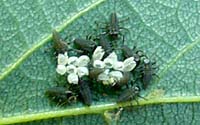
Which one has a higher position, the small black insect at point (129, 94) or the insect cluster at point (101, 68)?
the insect cluster at point (101, 68)

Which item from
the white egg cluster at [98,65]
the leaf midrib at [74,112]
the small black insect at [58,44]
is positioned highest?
the small black insect at [58,44]

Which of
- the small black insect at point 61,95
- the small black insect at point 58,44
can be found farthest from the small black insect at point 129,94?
the small black insect at point 58,44

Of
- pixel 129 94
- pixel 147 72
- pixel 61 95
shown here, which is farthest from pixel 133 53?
pixel 61 95

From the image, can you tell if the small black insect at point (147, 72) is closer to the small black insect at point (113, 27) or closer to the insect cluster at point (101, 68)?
the insect cluster at point (101, 68)

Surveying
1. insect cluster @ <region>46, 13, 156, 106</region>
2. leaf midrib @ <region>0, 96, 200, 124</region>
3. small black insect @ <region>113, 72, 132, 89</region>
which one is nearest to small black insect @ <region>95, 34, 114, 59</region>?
insect cluster @ <region>46, 13, 156, 106</region>

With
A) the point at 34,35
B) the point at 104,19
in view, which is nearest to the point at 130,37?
the point at 104,19

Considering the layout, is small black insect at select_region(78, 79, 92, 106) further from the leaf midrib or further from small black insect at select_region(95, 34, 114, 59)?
small black insect at select_region(95, 34, 114, 59)

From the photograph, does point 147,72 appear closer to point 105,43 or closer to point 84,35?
point 105,43
